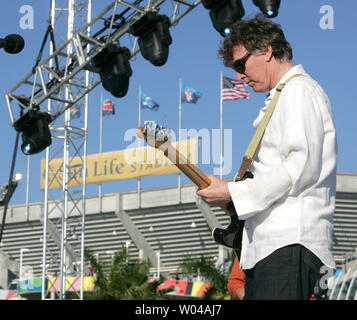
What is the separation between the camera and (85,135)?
17703 millimetres

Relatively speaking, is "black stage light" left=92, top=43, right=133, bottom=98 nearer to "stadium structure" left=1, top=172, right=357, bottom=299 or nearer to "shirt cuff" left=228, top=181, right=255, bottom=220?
"shirt cuff" left=228, top=181, right=255, bottom=220

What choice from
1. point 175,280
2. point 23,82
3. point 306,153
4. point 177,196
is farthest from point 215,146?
point 177,196

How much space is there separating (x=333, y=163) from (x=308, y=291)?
0.45 metres

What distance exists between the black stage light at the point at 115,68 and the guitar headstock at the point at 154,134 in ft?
26.6

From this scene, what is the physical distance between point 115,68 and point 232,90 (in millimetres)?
26138

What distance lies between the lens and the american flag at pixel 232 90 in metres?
35.5

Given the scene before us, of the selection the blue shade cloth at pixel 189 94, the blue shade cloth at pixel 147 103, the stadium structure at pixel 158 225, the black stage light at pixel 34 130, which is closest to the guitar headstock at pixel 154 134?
the black stage light at pixel 34 130

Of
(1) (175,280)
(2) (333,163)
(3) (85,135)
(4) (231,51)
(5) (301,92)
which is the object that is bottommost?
(1) (175,280)

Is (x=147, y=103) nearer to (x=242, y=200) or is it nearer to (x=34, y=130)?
(x=34, y=130)

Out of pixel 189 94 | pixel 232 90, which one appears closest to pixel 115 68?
pixel 232 90

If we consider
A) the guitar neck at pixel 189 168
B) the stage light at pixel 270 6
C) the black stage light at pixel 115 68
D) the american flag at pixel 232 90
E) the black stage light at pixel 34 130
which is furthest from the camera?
the american flag at pixel 232 90

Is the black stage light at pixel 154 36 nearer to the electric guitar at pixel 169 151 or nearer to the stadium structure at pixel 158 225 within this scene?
the electric guitar at pixel 169 151

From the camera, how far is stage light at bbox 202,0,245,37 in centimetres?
988
